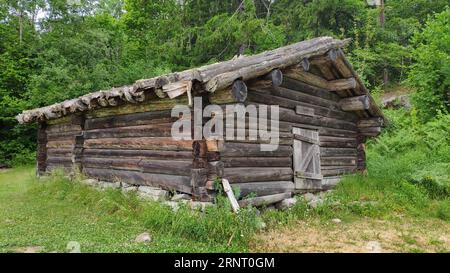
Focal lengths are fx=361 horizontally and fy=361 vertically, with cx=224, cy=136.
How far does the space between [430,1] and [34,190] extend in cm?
2803

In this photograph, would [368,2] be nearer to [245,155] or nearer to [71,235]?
[245,155]

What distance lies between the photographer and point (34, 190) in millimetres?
11078

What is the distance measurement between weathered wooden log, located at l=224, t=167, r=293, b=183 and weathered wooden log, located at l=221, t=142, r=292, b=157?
0.30 meters

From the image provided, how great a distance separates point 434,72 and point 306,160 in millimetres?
8651

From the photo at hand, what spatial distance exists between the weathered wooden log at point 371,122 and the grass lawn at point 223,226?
2.39 metres

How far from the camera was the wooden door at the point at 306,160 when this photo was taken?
884 cm

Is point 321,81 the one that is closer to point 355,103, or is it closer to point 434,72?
point 355,103

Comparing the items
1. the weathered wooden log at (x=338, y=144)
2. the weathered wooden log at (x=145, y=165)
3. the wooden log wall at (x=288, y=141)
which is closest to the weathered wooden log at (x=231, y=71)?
the wooden log wall at (x=288, y=141)

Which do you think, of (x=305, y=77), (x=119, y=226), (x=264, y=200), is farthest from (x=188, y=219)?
(x=305, y=77)

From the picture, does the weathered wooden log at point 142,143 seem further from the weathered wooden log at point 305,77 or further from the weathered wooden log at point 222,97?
the weathered wooden log at point 305,77

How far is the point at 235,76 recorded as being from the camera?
20.7ft

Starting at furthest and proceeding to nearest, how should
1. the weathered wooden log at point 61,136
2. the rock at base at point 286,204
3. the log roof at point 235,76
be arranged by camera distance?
the weathered wooden log at point 61,136 < the rock at base at point 286,204 < the log roof at point 235,76

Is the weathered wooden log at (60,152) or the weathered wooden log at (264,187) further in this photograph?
the weathered wooden log at (60,152)

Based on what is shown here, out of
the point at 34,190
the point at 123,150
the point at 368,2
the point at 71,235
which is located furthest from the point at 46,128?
the point at 368,2
